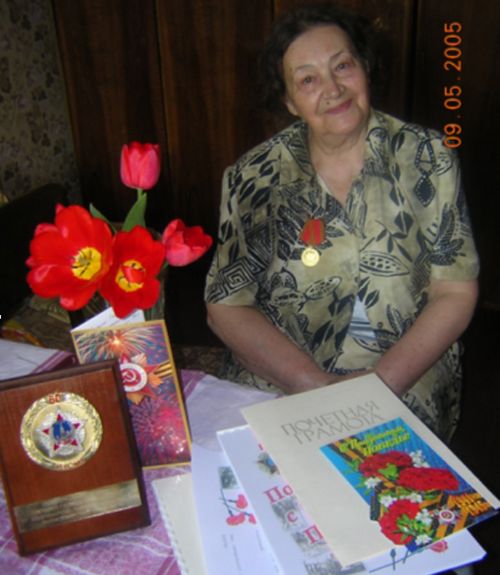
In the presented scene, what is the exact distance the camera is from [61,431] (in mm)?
687

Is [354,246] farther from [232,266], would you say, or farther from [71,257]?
[71,257]

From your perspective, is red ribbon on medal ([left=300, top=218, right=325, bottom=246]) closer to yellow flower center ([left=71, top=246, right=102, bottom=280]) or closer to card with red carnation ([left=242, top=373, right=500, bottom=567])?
card with red carnation ([left=242, top=373, right=500, bottom=567])

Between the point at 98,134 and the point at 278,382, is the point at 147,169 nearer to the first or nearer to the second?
the point at 278,382

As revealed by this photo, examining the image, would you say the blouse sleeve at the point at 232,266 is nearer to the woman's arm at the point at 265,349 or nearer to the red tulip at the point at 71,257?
the woman's arm at the point at 265,349

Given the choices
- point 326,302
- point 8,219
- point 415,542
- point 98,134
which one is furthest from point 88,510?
point 98,134

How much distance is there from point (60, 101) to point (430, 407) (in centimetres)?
243

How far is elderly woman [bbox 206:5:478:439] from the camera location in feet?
4.05

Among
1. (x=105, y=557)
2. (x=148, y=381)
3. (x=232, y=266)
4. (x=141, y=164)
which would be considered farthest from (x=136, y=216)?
(x=232, y=266)

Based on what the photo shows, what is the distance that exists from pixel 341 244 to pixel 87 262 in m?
0.68

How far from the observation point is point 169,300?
110 inches

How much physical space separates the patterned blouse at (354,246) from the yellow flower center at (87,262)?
0.60 metres

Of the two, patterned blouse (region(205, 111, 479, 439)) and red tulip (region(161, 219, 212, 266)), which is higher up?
red tulip (region(161, 219, 212, 266))

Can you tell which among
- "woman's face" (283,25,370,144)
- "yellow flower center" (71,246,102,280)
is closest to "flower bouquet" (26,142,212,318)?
"yellow flower center" (71,246,102,280)

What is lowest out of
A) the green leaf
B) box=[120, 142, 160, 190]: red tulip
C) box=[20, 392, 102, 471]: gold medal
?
box=[20, 392, 102, 471]: gold medal
